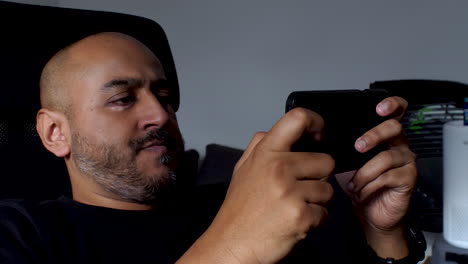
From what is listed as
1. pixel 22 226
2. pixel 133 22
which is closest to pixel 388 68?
pixel 133 22

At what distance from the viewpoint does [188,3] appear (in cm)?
165

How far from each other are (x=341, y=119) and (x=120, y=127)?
41 cm

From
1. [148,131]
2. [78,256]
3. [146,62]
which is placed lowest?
[78,256]

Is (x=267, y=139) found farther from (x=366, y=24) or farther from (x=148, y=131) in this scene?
(x=366, y=24)

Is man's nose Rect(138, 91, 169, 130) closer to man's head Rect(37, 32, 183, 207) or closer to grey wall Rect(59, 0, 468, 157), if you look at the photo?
man's head Rect(37, 32, 183, 207)

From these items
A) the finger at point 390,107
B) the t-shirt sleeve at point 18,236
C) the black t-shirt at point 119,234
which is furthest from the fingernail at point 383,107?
the t-shirt sleeve at point 18,236

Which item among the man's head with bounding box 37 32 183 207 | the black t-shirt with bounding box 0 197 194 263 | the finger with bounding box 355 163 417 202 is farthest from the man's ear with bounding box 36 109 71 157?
the finger with bounding box 355 163 417 202

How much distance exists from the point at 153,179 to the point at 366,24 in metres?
0.88

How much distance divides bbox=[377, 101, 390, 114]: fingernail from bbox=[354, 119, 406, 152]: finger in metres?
0.02

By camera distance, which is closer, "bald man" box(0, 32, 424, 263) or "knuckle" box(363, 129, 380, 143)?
"bald man" box(0, 32, 424, 263)

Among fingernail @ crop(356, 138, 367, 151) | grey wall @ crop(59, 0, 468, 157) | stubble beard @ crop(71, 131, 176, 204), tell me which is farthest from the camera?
grey wall @ crop(59, 0, 468, 157)

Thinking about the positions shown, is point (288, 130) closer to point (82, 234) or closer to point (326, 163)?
point (326, 163)

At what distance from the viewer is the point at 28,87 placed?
0.84 meters

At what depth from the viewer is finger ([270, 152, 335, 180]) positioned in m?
0.47
